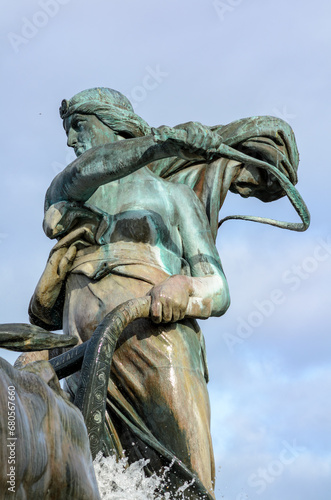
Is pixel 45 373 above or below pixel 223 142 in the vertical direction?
below

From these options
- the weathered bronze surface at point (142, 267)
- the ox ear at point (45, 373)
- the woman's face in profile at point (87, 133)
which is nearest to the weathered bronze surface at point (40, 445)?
the ox ear at point (45, 373)

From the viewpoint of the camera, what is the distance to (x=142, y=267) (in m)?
6.67

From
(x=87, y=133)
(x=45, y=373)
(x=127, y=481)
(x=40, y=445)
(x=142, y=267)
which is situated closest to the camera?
(x=40, y=445)

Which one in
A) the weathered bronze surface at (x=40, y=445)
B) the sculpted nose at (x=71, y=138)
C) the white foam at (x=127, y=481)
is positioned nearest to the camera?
the weathered bronze surface at (x=40, y=445)

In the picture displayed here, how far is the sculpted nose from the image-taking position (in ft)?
24.0

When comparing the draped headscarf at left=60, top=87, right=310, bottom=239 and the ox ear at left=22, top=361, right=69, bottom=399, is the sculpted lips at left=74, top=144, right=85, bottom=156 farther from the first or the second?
the ox ear at left=22, top=361, right=69, bottom=399

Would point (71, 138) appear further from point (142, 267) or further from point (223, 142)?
point (142, 267)

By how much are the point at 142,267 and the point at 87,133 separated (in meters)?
1.10

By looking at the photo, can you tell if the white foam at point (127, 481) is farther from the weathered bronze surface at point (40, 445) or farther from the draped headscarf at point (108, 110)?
the draped headscarf at point (108, 110)

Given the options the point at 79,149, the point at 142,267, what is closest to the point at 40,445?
the point at 142,267

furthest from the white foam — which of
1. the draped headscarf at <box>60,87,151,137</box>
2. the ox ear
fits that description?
the draped headscarf at <box>60,87,151,137</box>

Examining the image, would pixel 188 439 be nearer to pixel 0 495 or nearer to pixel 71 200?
pixel 71 200

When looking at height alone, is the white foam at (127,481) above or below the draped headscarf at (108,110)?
below

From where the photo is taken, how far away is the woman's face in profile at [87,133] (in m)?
7.21
